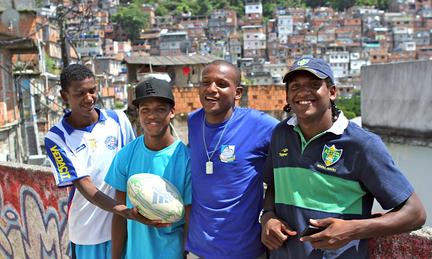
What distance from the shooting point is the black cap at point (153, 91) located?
2.99 m

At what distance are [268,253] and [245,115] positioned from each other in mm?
759

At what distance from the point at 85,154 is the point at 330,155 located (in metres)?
1.71

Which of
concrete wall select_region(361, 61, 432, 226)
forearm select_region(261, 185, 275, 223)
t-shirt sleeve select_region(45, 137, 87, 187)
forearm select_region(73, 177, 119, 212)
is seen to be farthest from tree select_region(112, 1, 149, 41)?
forearm select_region(261, 185, 275, 223)

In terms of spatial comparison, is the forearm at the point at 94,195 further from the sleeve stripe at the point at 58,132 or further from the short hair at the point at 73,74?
the short hair at the point at 73,74

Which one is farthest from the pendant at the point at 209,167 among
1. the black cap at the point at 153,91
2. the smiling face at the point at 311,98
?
the smiling face at the point at 311,98

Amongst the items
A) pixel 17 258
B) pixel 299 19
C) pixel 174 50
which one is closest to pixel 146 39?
pixel 174 50

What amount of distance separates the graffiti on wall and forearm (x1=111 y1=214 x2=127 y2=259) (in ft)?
4.12

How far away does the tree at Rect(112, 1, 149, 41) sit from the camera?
130m

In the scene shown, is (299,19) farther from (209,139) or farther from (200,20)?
(209,139)

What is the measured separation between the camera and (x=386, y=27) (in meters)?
130

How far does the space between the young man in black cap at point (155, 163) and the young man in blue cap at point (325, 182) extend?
2.25 feet

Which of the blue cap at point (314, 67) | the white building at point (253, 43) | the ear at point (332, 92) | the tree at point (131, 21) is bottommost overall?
the white building at point (253, 43)

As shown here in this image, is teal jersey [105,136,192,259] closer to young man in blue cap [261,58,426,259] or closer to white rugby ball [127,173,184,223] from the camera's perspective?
white rugby ball [127,173,184,223]

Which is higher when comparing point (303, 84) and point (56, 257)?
point (303, 84)
